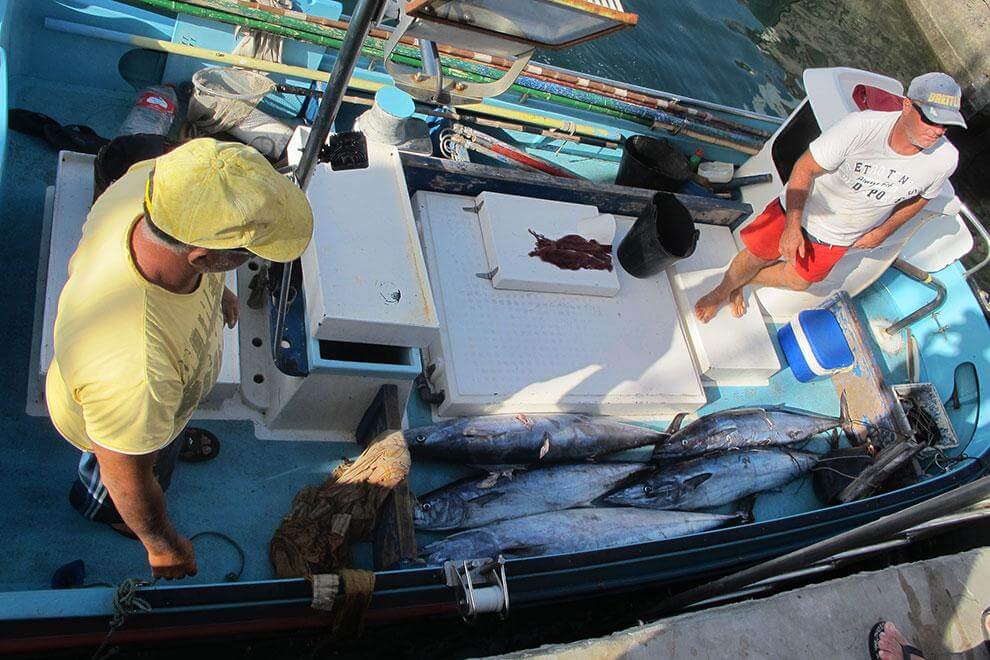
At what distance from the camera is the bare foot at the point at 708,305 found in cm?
447

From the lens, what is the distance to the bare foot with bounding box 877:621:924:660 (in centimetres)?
257

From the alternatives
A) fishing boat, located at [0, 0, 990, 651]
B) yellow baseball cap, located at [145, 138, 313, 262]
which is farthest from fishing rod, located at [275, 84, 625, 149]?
yellow baseball cap, located at [145, 138, 313, 262]

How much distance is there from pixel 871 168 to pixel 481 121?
2.29 m

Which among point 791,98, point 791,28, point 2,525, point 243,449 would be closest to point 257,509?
point 243,449

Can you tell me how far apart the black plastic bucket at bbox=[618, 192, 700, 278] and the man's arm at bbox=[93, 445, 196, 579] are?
2.92 meters

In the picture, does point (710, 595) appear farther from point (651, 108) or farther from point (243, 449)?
point (651, 108)

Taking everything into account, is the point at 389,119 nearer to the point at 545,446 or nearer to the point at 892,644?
the point at 545,446

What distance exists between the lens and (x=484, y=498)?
142 inches

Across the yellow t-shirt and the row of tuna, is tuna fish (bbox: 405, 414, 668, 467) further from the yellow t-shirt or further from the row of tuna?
the yellow t-shirt

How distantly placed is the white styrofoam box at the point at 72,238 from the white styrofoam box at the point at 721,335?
260cm

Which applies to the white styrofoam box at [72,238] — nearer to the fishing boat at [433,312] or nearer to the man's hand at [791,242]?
the fishing boat at [433,312]

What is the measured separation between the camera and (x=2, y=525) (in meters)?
2.80

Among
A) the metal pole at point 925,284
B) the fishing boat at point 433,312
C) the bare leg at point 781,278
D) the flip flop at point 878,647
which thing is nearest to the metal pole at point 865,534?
the flip flop at point 878,647

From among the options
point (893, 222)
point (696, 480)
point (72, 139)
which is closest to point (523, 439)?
point (696, 480)
